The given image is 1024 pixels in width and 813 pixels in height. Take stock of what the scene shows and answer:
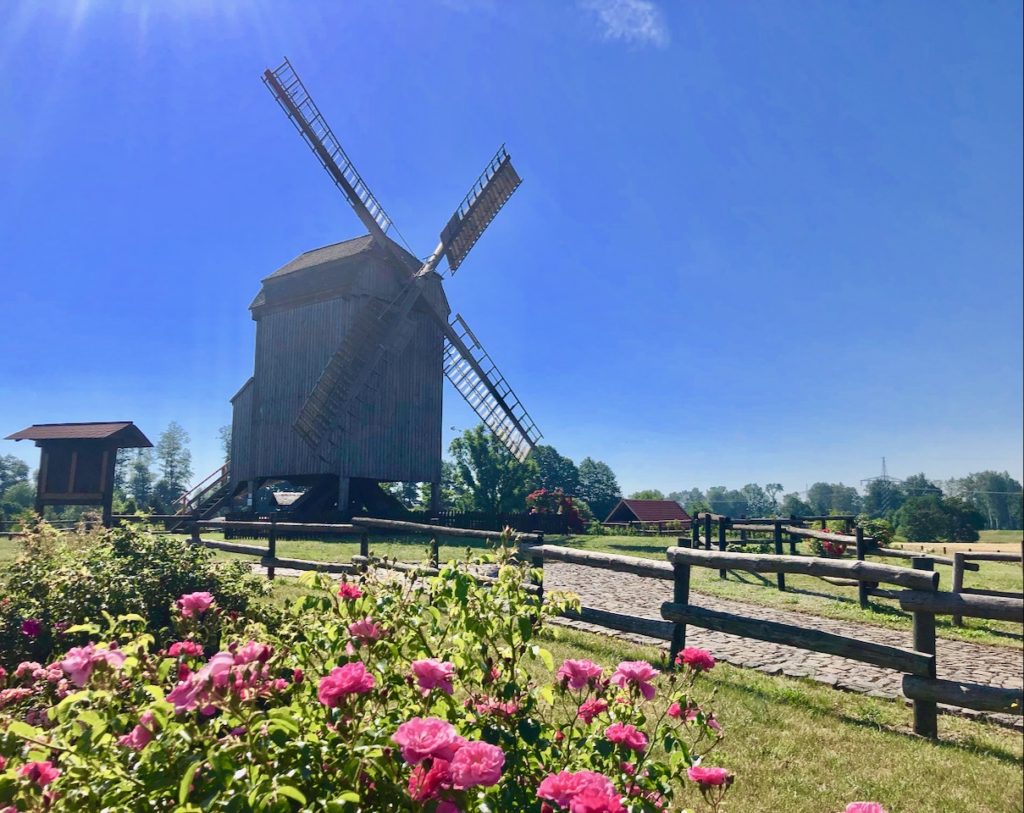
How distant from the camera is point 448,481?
34281mm

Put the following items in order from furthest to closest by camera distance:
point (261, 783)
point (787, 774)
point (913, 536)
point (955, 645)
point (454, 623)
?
1. point (913, 536)
2. point (955, 645)
3. point (787, 774)
4. point (454, 623)
5. point (261, 783)

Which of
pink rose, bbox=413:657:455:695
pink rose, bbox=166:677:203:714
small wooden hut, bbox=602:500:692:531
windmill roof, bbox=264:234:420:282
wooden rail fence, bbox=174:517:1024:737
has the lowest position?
small wooden hut, bbox=602:500:692:531

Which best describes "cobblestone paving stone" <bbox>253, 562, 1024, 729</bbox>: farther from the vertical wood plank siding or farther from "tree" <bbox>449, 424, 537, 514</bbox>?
"tree" <bbox>449, 424, 537, 514</bbox>

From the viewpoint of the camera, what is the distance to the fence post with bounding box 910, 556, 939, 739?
5016 millimetres

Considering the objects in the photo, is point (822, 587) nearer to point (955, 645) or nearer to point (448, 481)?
point (955, 645)

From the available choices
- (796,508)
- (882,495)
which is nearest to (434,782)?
(796,508)

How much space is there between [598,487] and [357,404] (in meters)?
66.6

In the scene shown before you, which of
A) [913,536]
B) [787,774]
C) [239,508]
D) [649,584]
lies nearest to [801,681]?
[787,774]

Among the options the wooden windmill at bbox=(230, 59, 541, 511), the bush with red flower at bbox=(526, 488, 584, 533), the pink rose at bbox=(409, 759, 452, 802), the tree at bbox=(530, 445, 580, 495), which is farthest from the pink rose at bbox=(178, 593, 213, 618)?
the tree at bbox=(530, 445, 580, 495)

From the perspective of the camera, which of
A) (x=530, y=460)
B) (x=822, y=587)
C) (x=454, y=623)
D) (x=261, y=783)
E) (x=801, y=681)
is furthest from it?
(x=530, y=460)

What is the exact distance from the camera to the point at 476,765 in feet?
4.98

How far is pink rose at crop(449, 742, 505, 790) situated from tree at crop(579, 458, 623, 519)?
70.2 m

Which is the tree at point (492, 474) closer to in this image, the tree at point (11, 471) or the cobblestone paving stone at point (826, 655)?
the cobblestone paving stone at point (826, 655)

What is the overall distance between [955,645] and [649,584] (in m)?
5.83
